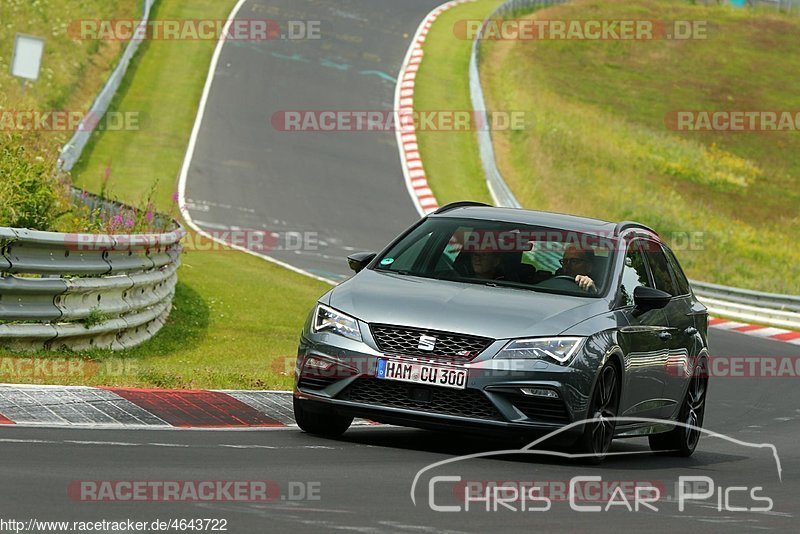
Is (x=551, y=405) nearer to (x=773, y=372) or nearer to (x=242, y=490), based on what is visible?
(x=242, y=490)

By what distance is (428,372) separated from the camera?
902 centimetres

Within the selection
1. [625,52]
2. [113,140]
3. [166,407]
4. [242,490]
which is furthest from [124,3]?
[242,490]

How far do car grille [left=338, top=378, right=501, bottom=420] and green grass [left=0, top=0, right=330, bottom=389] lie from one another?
253 centimetres

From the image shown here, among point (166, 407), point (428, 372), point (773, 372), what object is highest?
point (428, 372)

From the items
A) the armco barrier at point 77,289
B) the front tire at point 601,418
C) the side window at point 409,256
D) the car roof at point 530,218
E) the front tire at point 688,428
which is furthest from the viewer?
the armco barrier at point 77,289

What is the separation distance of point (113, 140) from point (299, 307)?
15257 mm

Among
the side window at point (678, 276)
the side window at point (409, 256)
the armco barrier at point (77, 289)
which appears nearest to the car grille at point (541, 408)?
the side window at point (409, 256)

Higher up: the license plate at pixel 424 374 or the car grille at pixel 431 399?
the license plate at pixel 424 374

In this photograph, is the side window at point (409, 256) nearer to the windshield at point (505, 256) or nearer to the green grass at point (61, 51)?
the windshield at point (505, 256)

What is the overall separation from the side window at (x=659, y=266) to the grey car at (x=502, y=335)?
3 cm

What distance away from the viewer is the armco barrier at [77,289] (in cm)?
1193

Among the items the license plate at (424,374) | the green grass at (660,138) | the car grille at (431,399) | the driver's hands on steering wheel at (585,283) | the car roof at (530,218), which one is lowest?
the green grass at (660,138)

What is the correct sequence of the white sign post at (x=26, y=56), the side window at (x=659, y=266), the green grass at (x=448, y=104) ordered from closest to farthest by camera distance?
1. the side window at (x=659, y=266)
2. the white sign post at (x=26, y=56)
3. the green grass at (x=448, y=104)

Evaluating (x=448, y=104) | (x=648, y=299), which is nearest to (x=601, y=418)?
(x=648, y=299)
